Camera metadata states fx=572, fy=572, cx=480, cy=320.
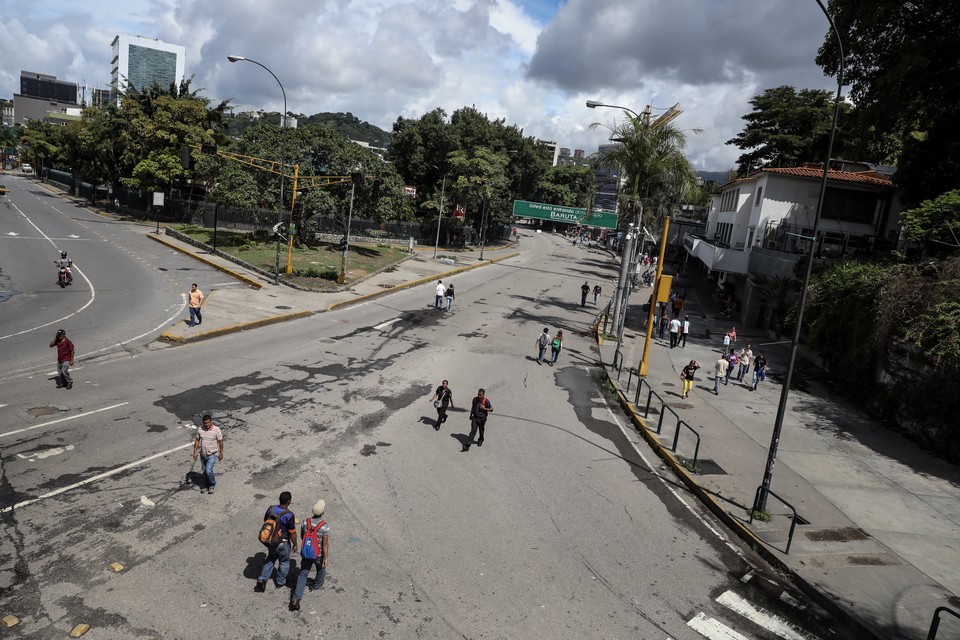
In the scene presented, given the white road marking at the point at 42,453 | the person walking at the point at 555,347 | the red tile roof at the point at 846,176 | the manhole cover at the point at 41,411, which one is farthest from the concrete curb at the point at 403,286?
the red tile roof at the point at 846,176

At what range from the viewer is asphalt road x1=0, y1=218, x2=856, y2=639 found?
705 centimetres

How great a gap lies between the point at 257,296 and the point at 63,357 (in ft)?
44.0

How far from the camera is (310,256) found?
39.7 metres

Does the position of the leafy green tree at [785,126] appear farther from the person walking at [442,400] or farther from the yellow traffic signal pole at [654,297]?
the person walking at [442,400]

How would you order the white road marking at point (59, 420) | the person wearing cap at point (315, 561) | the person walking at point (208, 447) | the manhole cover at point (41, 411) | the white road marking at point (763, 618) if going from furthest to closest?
the manhole cover at point (41, 411)
the white road marking at point (59, 420)
the person walking at point (208, 447)
the white road marking at point (763, 618)
the person wearing cap at point (315, 561)

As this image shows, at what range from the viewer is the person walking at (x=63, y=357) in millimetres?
12961

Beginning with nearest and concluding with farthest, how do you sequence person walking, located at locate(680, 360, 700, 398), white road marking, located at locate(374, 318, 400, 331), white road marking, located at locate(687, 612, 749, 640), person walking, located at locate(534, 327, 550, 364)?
white road marking, located at locate(687, 612, 749, 640) → person walking, located at locate(680, 360, 700, 398) → person walking, located at locate(534, 327, 550, 364) → white road marking, located at locate(374, 318, 400, 331)

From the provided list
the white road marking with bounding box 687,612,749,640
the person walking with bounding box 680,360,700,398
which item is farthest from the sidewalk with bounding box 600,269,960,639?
the white road marking with bounding box 687,612,749,640

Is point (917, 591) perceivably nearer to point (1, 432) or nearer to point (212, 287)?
point (1, 432)

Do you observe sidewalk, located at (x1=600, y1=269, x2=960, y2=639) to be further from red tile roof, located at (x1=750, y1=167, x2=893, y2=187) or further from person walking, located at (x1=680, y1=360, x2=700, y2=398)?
red tile roof, located at (x1=750, y1=167, x2=893, y2=187)

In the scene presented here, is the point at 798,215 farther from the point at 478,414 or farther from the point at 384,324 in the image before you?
the point at 478,414

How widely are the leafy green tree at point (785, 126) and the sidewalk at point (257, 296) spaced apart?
3914 centimetres

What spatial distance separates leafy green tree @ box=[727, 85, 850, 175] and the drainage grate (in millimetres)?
50883

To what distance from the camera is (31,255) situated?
3011cm
